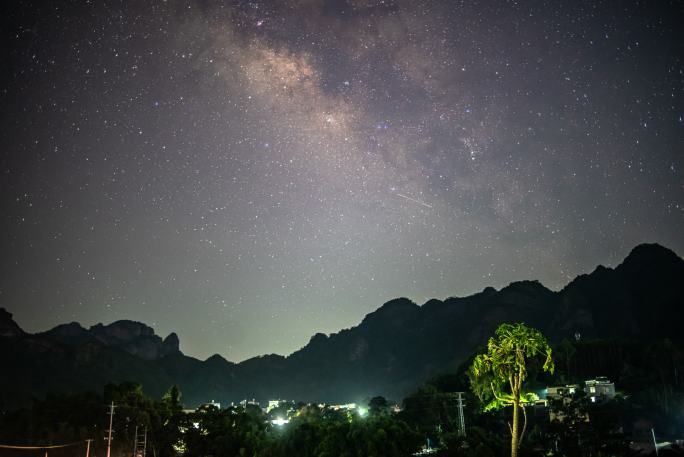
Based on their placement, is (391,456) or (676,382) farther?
(676,382)

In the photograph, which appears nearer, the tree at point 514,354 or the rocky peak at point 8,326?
the tree at point 514,354

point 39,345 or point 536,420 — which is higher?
point 39,345

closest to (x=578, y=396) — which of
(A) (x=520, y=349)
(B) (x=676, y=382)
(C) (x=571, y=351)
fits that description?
(A) (x=520, y=349)

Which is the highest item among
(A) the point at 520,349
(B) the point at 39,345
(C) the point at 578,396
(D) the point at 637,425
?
(B) the point at 39,345

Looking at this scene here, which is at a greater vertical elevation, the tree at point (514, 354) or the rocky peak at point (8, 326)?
the rocky peak at point (8, 326)

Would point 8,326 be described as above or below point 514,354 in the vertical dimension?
above

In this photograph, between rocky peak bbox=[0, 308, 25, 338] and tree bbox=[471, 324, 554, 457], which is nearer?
tree bbox=[471, 324, 554, 457]

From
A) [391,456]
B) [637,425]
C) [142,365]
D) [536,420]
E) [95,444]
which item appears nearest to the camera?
[391,456]

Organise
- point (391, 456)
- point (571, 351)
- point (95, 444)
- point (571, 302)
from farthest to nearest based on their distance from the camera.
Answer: point (571, 302) < point (571, 351) < point (95, 444) < point (391, 456)

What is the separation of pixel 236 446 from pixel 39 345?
132439mm

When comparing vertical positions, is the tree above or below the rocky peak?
below

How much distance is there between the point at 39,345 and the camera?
152500mm

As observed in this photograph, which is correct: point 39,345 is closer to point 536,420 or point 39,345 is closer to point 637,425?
point 536,420

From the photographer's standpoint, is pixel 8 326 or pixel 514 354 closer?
pixel 514 354
